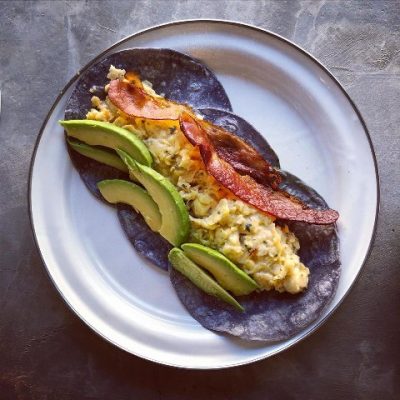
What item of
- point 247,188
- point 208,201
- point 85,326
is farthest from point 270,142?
point 85,326

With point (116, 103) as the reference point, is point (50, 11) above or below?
above

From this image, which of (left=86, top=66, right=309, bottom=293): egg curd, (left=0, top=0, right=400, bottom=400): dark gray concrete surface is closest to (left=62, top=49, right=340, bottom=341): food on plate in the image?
(left=86, top=66, right=309, bottom=293): egg curd

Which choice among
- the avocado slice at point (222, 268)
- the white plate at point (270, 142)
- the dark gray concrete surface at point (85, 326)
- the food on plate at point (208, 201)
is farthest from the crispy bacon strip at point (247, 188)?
the dark gray concrete surface at point (85, 326)

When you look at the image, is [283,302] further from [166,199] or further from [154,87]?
[154,87]

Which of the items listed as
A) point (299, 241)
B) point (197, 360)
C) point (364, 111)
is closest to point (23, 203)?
point (197, 360)

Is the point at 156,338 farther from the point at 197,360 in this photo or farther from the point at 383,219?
the point at 383,219

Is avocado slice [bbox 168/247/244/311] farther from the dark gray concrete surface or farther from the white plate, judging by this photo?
the dark gray concrete surface

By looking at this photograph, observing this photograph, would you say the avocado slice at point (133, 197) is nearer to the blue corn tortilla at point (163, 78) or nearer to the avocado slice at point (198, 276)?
the avocado slice at point (198, 276)
